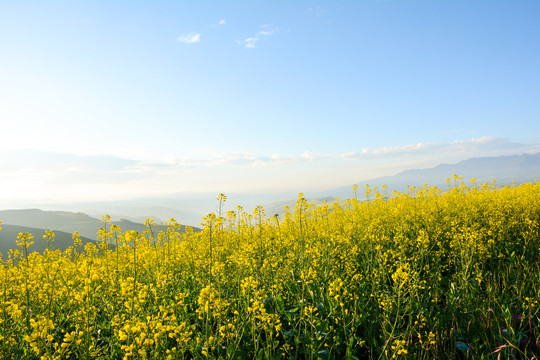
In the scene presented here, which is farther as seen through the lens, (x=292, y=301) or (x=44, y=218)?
(x=44, y=218)

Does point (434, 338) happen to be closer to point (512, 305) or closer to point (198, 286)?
point (512, 305)

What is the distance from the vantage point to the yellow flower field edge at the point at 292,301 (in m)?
2.73

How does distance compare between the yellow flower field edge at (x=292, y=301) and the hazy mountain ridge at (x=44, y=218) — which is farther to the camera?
the hazy mountain ridge at (x=44, y=218)

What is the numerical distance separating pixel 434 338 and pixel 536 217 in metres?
6.39

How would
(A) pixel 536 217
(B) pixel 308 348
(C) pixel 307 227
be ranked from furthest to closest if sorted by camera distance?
(C) pixel 307 227
(A) pixel 536 217
(B) pixel 308 348

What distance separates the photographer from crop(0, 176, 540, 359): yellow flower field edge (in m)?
2.73

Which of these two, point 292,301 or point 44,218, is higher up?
point 292,301

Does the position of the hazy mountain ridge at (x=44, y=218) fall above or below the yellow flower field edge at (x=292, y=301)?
below

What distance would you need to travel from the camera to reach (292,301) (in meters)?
4.05

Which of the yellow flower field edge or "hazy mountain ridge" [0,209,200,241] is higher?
the yellow flower field edge

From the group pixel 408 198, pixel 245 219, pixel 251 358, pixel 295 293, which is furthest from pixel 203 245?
pixel 408 198

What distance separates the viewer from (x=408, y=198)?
1081cm

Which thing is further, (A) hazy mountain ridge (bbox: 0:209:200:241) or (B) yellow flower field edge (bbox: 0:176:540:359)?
(A) hazy mountain ridge (bbox: 0:209:200:241)

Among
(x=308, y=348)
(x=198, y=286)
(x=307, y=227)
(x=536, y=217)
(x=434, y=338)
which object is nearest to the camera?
(x=308, y=348)
